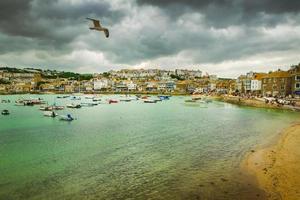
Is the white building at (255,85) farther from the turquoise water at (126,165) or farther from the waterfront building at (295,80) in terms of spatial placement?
the turquoise water at (126,165)

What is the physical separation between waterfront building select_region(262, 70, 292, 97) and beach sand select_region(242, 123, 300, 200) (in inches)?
2927

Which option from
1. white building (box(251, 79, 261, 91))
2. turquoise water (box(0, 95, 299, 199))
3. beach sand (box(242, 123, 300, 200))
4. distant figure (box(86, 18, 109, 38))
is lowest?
turquoise water (box(0, 95, 299, 199))

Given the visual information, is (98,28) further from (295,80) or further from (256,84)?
(256,84)

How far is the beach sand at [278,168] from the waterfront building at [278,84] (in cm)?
7434

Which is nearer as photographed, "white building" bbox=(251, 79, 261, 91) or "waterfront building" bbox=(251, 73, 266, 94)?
"waterfront building" bbox=(251, 73, 266, 94)

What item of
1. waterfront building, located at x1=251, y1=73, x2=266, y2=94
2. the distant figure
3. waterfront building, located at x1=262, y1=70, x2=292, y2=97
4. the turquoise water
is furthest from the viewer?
waterfront building, located at x1=251, y1=73, x2=266, y2=94

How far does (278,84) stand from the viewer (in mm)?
96000

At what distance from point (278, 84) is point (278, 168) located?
85.3 metres

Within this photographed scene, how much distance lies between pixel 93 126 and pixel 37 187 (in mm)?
24385

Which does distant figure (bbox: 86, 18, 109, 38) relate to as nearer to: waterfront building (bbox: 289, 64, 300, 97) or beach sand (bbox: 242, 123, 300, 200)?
beach sand (bbox: 242, 123, 300, 200)

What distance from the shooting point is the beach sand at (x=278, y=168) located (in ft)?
46.3

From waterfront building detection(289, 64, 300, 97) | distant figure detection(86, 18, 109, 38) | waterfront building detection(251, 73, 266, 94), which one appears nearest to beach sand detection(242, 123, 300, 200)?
distant figure detection(86, 18, 109, 38)

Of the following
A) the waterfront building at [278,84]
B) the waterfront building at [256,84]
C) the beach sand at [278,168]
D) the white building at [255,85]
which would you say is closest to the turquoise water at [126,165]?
the beach sand at [278,168]

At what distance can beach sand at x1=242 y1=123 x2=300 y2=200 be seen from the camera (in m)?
14.1
